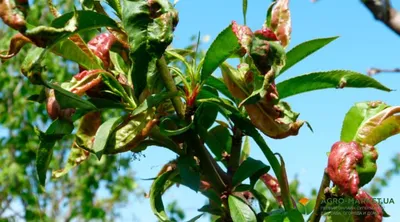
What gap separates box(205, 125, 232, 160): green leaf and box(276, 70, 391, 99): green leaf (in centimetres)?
14

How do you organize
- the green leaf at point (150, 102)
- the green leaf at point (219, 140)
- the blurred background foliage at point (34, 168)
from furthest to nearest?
the blurred background foliage at point (34, 168)
the green leaf at point (219, 140)
the green leaf at point (150, 102)

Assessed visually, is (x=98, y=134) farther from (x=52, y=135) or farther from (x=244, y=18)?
(x=244, y=18)

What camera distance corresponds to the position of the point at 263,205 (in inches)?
44.9

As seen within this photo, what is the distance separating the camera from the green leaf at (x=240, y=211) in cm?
97

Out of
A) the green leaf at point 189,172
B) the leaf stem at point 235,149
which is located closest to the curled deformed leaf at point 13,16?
the green leaf at point 189,172

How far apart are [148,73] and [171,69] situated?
0.14 metres

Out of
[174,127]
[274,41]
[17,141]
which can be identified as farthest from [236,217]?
[17,141]

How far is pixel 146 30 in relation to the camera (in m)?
0.84

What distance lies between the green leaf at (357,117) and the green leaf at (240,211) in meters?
0.20

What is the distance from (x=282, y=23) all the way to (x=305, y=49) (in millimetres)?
70

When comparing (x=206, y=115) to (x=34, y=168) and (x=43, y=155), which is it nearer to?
(x=43, y=155)

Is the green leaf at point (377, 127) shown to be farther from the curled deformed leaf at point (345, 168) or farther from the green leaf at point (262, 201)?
the green leaf at point (262, 201)

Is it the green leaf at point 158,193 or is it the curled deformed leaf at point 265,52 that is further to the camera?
the green leaf at point 158,193

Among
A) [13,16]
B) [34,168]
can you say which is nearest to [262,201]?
[13,16]
